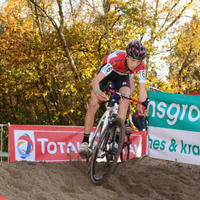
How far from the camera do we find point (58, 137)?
9.65 m

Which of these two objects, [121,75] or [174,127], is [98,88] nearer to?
[121,75]

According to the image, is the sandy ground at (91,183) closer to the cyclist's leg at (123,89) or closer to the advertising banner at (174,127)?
the advertising banner at (174,127)

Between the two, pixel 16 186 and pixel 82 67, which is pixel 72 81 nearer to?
pixel 82 67

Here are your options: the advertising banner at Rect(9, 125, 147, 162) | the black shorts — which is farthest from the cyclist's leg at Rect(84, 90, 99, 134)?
the advertising banner at Rect(9, 125, 147, 162)

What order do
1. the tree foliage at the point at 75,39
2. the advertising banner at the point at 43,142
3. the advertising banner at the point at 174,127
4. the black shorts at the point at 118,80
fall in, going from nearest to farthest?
the black shorts at the point at 118,80, the advertising banner at the point at 174,127, the advertising banner at the point at 43,142, the tree foliage at the point at 75,39

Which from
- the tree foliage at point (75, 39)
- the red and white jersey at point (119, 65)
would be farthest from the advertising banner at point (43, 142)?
the tree foliage at point (75, 39)

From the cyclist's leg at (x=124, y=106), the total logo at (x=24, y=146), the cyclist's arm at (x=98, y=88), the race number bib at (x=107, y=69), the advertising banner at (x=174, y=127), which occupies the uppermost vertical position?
the race number bib at (x=107, y=69)

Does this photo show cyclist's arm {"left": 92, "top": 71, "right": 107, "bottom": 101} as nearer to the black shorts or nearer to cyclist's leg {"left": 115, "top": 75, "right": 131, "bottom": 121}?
the black shorts

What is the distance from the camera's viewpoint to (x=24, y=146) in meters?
9.07

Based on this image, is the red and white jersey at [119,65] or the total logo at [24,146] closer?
the red and white jersey at [119,65]

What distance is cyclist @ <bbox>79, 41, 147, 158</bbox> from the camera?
6.00 meters

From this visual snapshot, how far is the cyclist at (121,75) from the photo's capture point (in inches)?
236

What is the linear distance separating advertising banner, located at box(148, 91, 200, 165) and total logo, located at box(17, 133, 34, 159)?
2938 millimetres

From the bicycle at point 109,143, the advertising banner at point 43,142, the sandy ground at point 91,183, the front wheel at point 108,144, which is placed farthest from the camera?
the advertising banner at point 43,142
